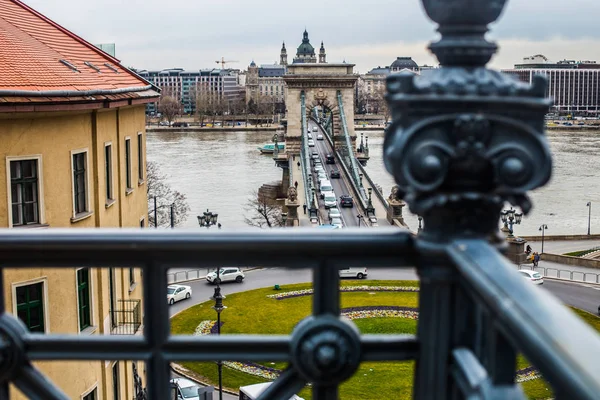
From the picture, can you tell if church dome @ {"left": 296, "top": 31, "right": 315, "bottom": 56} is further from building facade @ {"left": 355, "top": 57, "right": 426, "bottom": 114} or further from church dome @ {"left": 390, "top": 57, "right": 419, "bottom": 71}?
church dome @ {"left": 390, "top": 57, "right": 419, "bottom": 71}

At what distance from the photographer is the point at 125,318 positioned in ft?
41.1

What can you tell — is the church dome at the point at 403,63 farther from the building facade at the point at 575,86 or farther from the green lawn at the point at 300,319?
the green lawn at the point at 300,319

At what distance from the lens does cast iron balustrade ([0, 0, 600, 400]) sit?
1.54 meters

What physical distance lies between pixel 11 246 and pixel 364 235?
2.79ft

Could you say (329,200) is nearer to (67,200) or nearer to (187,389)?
(187,389)

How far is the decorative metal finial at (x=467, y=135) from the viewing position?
5.08 feet

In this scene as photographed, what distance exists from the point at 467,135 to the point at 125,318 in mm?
11661

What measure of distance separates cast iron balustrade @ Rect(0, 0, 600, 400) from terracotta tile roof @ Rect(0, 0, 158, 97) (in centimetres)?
790

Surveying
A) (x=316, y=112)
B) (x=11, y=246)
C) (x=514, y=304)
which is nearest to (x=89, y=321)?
(x=11, y=246)

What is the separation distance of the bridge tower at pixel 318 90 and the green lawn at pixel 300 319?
39710 millimetres

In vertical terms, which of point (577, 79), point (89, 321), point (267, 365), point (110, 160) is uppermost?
point (577, 79)

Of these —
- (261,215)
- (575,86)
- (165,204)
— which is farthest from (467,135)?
(575,86)

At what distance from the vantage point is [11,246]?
177 centimetres

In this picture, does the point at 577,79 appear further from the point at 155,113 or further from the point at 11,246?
the point at 11,246
